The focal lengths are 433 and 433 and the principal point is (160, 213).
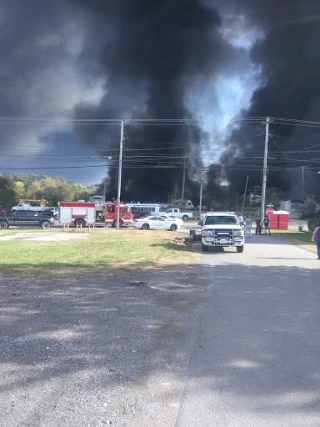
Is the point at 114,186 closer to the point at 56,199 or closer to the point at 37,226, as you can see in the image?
the point at 56,199

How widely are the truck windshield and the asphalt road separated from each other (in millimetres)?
10408

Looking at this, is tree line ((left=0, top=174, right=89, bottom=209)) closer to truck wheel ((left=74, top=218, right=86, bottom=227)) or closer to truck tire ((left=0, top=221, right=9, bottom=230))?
truck wheel ((left=74, top=218, right=86, bottom=227))

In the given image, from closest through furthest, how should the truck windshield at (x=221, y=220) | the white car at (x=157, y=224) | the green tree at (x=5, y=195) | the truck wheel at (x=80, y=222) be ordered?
the truck windshield at (x=221, y=220)
the white car at (x=157, y=224)
the truck wheel at (x=80, y=222)
the green tree at (x=5, y=195)

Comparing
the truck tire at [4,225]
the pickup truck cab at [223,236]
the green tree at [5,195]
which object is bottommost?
the truck tire at [4,225]

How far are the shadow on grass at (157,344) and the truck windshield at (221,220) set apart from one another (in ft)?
33.3

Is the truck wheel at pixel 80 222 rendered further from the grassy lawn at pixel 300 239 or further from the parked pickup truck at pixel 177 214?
the parked pickup truck at pixel 177 214

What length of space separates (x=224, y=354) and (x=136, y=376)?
1216mm

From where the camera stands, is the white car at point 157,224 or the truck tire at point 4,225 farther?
the white car at point 157,224

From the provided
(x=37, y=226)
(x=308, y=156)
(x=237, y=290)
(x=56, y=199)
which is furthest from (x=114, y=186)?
(x=237, y=290)

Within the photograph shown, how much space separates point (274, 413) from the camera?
353 centimetres

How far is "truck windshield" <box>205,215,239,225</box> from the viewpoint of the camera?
65.1ft

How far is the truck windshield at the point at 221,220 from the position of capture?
65.1 ft

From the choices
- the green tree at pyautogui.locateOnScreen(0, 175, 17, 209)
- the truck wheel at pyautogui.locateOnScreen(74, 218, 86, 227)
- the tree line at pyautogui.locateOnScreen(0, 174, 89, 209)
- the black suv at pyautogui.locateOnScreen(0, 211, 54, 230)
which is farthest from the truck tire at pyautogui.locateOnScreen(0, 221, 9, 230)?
the tree line at pyautogui.locateOnScreen(0, 174, 89, 209)

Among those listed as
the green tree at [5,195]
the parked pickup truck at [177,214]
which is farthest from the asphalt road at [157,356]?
the green tree at [5,195]
